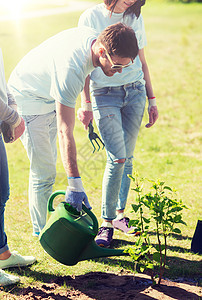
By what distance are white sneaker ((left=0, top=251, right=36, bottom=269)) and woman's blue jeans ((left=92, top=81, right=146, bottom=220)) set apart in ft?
2.26

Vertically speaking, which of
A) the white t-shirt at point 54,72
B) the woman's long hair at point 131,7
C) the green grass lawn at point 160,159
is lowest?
the green grass lawn at point 160,159

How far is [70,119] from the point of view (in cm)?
252

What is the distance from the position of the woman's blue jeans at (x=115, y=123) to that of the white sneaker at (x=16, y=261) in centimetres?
69

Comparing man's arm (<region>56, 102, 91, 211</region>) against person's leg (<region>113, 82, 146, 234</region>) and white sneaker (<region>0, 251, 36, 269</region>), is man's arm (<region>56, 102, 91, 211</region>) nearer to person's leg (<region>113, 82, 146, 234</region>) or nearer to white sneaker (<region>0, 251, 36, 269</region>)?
white sneaker (<region>0, 251, 36, 269</region>)

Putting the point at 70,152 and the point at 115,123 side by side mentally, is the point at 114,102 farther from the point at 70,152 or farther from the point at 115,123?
the point at 70,152

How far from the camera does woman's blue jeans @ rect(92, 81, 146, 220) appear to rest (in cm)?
315

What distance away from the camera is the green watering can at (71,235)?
8.04 feet

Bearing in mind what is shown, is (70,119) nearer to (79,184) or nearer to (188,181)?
(79,184)

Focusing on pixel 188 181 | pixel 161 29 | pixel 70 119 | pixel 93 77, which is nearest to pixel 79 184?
pixel 70 119

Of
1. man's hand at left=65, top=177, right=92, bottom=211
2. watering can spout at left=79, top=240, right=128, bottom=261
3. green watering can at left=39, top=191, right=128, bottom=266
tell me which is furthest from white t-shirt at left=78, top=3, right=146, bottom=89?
watering can spout at left=79, top=240, right=128, bottom=261

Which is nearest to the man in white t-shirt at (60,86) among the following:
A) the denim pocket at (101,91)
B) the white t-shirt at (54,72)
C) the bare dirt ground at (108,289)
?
the white t-shirt at (54,72)

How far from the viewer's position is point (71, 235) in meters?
2.45

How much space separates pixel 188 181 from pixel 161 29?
1295 centimetres

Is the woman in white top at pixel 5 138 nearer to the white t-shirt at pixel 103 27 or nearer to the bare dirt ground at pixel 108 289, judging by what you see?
the bare dirt ground at pixel 108 289
